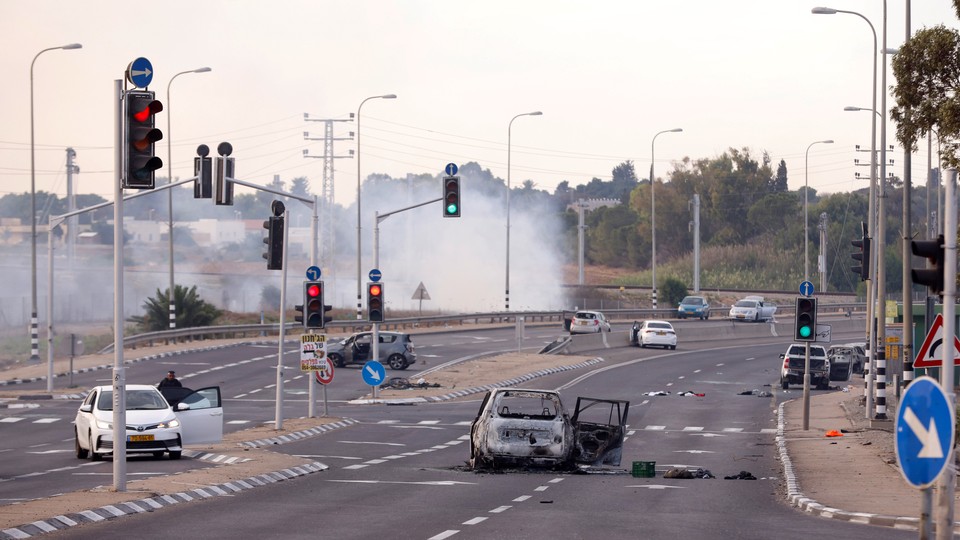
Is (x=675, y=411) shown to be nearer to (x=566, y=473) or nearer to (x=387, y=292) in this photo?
(x=566, y=473)

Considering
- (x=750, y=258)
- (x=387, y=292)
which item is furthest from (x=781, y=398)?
(x=750, y=258)

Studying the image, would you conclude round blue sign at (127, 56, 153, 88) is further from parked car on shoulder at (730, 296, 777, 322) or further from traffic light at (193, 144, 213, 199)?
parked car on shoulder at (730, 296, 777, 322)

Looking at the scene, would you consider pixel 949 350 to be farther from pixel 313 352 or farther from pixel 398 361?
pixel 398 361

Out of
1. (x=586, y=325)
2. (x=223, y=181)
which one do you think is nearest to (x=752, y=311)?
(x=586, y=325)

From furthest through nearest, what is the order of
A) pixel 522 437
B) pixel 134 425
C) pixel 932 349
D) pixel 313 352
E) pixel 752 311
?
pixel 752 311
pixel 313 352
pixel 134 425
pixel 522 437
pixel 932 349

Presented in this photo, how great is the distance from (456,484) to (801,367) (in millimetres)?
31939

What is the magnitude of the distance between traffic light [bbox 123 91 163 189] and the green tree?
5126 centimetres

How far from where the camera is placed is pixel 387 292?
355 feet

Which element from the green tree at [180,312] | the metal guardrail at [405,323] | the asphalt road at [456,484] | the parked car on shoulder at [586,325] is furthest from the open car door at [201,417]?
the parked car on shoulder at [586,325]

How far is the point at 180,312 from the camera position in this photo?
226 ft

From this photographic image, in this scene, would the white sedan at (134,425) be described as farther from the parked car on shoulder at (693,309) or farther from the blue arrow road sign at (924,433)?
the parked car on shoulder at (693,309)

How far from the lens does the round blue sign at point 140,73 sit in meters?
18.0

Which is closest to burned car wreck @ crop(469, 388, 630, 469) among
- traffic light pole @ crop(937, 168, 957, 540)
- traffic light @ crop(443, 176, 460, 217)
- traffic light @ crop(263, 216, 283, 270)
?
traffic light @ crop(263, 216, 283, 270)

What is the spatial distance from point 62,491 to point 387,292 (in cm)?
8882
